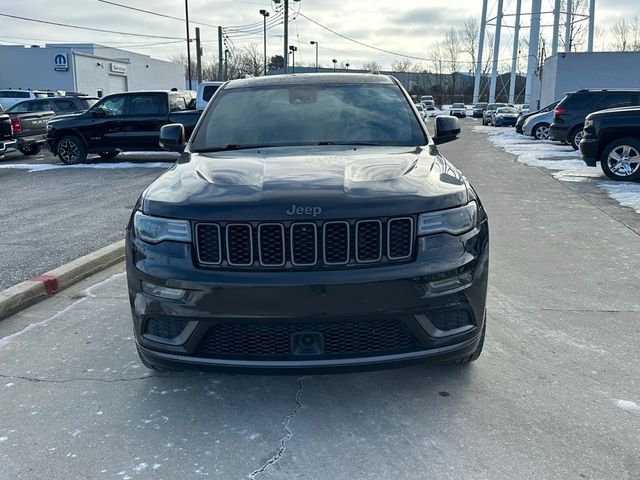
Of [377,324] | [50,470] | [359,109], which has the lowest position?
[50,470]

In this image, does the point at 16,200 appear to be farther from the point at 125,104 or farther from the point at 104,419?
the point at 104,419

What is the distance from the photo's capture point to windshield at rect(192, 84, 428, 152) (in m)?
4.01

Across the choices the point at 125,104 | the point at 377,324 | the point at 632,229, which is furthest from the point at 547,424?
the point at 125,104

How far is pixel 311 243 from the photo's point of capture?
266 centimetres

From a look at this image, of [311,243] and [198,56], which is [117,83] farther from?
[311,243]

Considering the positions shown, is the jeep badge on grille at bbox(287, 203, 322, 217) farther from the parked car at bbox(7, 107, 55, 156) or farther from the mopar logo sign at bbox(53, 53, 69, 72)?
the mopar logo sign at bbox(53, 53, 69, 72)

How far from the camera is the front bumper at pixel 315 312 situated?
262cm

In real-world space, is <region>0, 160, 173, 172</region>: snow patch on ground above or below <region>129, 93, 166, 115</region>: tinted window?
below

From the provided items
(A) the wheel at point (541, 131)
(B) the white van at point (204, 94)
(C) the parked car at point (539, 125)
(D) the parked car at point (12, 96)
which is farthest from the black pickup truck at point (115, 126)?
(A) the wheel at point (541, 131)

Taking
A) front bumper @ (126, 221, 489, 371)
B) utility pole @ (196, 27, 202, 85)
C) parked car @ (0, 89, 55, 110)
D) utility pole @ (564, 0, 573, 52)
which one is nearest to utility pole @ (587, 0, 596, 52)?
utility pole @ (564, 0, 573, 52)

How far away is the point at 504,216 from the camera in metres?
8.11

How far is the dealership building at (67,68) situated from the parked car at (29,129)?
3077 centimetres

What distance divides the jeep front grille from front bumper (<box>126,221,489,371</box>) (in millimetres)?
53

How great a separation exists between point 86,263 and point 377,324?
3.77 metres
